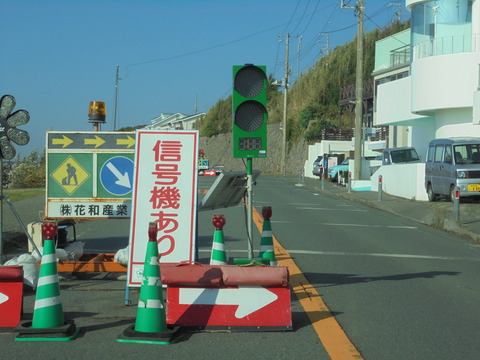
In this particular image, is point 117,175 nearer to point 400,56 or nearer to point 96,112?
point 96,112

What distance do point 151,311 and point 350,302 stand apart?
8.93ft

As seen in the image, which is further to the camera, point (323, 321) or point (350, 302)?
point (350, 302)

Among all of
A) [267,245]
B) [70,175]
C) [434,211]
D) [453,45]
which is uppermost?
[453,45]

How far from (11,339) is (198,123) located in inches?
3867

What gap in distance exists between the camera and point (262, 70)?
826 centimetres

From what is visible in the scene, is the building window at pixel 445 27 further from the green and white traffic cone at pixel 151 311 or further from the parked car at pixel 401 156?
the green and white traffic cone at pixel 151 311

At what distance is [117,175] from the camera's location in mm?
9602

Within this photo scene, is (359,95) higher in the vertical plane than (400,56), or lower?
lower

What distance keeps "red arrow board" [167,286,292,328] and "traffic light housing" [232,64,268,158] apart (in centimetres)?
244

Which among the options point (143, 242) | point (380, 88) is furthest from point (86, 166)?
point (380, 88)

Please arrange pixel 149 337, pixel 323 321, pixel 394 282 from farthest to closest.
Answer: pixel 394 282 → pixel 323 321 → pixel 149 337

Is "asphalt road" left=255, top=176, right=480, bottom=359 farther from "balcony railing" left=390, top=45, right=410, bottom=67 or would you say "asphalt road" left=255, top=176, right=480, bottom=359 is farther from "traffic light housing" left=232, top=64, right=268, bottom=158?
"balcony railing" left=390, top=45, right=410, bottom=67

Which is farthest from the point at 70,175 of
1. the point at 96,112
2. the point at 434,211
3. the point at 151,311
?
the point at 434,211

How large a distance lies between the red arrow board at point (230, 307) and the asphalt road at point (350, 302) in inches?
5.8
